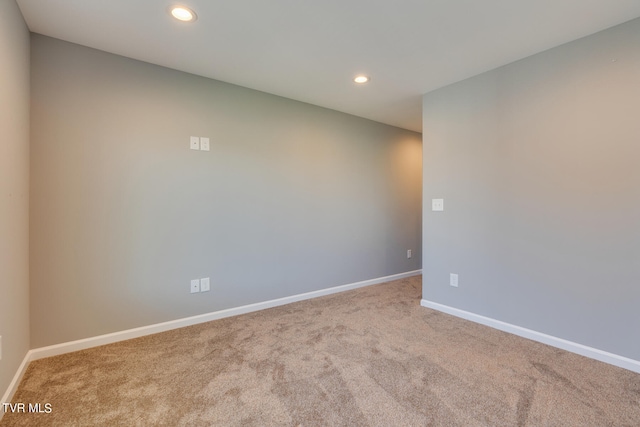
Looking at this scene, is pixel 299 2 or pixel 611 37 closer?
pixel 299 2

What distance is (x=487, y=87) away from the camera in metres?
2.55

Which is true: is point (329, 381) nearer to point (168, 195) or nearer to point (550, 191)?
point (168, 195)

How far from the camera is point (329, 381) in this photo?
171 cm

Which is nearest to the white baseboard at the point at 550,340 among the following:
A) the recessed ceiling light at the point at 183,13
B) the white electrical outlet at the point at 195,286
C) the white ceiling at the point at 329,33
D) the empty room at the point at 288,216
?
the empty room at the point at 288,216

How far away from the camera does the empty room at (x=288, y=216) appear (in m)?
1.61

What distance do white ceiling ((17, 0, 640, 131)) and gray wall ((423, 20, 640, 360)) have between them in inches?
9.5

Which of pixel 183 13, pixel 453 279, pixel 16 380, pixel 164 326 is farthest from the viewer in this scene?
pixel 453 279

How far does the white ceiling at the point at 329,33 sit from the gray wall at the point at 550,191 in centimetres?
24

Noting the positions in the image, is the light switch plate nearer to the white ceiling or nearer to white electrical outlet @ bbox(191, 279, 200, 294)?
the white ceiling

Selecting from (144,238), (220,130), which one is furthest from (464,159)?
(144,238)

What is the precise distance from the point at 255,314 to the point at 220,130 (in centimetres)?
183

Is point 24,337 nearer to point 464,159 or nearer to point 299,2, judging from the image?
point 299,2

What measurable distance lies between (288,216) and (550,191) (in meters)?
2.35

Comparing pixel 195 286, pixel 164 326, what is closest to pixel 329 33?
pixel 195 286
